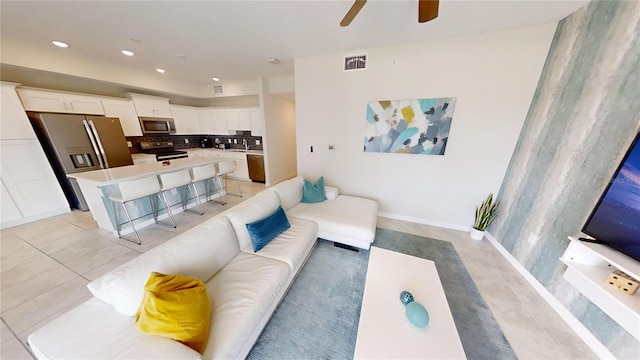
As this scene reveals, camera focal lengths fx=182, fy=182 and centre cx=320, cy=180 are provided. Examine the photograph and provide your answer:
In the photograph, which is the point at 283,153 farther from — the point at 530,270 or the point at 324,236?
the point at 530,270

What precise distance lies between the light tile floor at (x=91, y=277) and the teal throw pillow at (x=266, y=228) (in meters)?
1.59

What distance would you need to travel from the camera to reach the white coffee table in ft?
3.26

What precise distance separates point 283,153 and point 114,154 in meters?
3.32

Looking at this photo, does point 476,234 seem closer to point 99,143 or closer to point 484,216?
point 484,216

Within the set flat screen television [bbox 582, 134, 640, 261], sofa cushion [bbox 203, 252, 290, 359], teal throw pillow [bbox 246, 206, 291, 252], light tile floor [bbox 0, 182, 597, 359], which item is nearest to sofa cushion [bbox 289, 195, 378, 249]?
teal throw pillow [bbox 246, 206, 291, 252]

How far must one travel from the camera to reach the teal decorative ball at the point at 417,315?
1.10m

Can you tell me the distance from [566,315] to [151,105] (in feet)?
24.3

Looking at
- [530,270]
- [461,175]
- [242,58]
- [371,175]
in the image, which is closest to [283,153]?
[242,58]

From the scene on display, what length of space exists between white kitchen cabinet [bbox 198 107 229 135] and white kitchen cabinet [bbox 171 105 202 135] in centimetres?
A: 13

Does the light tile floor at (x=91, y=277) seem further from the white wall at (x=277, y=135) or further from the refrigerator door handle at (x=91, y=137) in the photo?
the white wall at (x=277, y=135)

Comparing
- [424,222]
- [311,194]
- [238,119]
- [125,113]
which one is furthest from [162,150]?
[424,222]

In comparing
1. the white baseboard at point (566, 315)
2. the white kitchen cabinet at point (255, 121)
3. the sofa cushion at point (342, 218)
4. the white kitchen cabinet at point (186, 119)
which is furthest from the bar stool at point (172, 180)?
the white baseboard at point (566, 315)

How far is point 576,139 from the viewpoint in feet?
5.51

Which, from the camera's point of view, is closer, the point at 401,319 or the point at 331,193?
the point at 401,319
